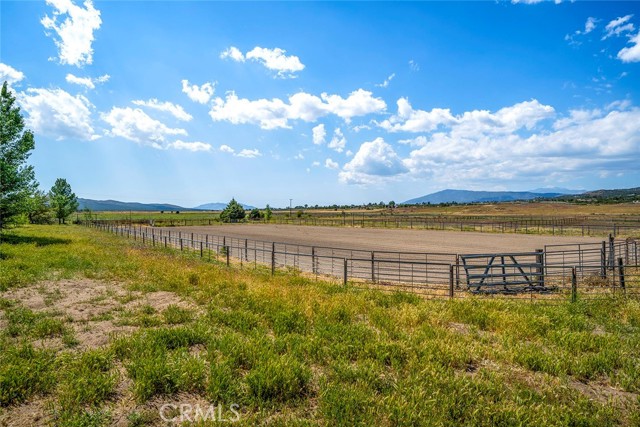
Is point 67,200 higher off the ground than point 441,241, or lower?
higher

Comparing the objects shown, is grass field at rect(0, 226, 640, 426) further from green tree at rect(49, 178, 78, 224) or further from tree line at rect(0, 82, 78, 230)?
green tree at rect(49, 178, 78, 224)

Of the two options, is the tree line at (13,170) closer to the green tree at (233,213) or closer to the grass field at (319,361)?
the grass field at (319,361)

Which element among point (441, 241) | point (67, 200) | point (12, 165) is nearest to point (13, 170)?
point (12, 165)

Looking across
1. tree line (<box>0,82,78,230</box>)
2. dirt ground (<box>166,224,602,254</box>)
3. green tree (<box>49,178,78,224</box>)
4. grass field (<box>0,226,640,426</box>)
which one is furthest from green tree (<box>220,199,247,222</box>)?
grass field (<box>0,226,640,426</box>)

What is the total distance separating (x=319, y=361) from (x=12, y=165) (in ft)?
107

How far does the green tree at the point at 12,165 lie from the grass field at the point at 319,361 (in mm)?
22851

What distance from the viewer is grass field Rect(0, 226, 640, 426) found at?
4.38 m

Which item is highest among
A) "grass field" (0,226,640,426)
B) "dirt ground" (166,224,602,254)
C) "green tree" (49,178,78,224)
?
"green tree" (49,178,78,224)

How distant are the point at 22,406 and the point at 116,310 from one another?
4841mm

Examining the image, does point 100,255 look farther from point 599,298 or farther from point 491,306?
point 599,298

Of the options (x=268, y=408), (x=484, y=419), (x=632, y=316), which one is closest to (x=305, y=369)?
(x=268, y=408)

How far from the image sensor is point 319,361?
5828mm

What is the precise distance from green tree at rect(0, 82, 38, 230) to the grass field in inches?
900

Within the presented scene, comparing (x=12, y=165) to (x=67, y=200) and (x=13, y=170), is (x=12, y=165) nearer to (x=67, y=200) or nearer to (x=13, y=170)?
(x=13, y=170)
